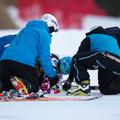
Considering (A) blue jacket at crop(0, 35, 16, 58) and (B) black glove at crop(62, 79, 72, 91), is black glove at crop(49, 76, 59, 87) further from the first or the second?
(A) blue jacket at crop(0, 35, 16, 58)

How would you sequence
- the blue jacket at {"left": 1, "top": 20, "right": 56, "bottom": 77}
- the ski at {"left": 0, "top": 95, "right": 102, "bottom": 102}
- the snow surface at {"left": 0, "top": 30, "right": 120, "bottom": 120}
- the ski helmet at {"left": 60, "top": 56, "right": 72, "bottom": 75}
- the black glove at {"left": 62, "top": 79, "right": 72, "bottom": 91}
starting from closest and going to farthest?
the snow surface at {"left": 0, "top": 30, "right": 120, "bottom": 120}
the ski at {"left": 0, "top": 95, "right": 102, "bottom": 102}
the blue jacket at {"left": 1, "top": 20, "right": 56, "bottom": 77}
the black glove at {"left": 62, "top": 79, "right": 72, "bottom": 91}
the ski helmet at {"left": 60, "top": 56, "right": 72, "bottom": 75}

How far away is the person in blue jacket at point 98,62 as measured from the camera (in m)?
10.6

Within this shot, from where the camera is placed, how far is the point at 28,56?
401 inches

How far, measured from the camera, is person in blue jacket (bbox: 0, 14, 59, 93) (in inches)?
401

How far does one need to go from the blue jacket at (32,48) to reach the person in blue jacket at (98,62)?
403 mm

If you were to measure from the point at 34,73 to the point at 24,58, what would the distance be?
286 millimetres

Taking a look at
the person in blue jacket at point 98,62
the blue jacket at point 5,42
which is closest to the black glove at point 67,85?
the person in blue jacket at point 98,62

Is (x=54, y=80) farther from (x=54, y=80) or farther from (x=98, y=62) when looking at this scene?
(x=98, y=62)

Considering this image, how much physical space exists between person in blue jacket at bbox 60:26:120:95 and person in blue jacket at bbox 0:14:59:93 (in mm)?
383

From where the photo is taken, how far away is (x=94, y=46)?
10688 mm

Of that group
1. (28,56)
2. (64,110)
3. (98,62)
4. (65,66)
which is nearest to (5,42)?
(65,66)

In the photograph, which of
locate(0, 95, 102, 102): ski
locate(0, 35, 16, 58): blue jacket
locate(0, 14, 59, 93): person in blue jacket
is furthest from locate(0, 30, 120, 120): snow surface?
locate(0, 35, 16, 58): blue jacket

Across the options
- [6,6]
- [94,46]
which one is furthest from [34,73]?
[6,6]

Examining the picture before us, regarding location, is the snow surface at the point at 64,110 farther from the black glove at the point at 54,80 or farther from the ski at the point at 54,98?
the black glove at the point at 54,80
